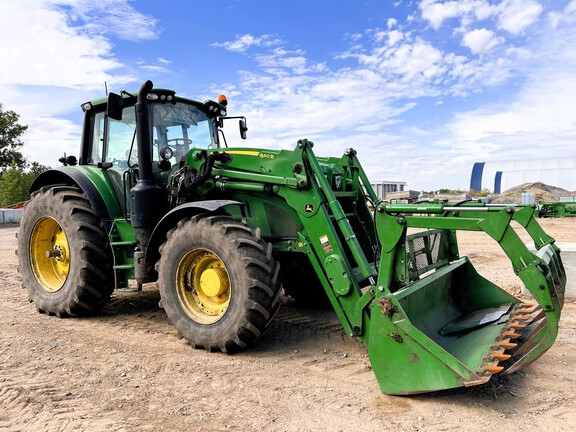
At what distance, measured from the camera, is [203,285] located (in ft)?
14.8

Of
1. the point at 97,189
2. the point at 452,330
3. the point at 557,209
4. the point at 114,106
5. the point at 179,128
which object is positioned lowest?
the point at 452,330

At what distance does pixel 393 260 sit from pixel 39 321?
430 cm

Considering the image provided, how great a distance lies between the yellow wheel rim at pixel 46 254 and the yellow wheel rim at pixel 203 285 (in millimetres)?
2232

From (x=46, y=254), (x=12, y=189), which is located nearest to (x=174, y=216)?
(x=46, y=254)

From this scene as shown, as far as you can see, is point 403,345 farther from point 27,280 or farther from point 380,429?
point 27,280

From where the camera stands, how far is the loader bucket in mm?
3279

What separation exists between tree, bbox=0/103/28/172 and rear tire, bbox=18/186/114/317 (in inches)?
1341

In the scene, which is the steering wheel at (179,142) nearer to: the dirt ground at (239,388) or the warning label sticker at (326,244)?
the dirt ground at (239,388)

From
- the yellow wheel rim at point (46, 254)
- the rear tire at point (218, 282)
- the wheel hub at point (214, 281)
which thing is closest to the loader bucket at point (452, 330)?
the rear tire at point (218, 282)

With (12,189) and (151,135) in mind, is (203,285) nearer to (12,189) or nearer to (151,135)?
(151,135)

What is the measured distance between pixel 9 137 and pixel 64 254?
3554 cm

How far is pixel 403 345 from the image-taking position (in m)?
3.38

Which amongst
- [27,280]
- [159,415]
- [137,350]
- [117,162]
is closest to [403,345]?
[159,415]

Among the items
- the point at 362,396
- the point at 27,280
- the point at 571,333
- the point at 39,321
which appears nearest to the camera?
the point at 362,396
